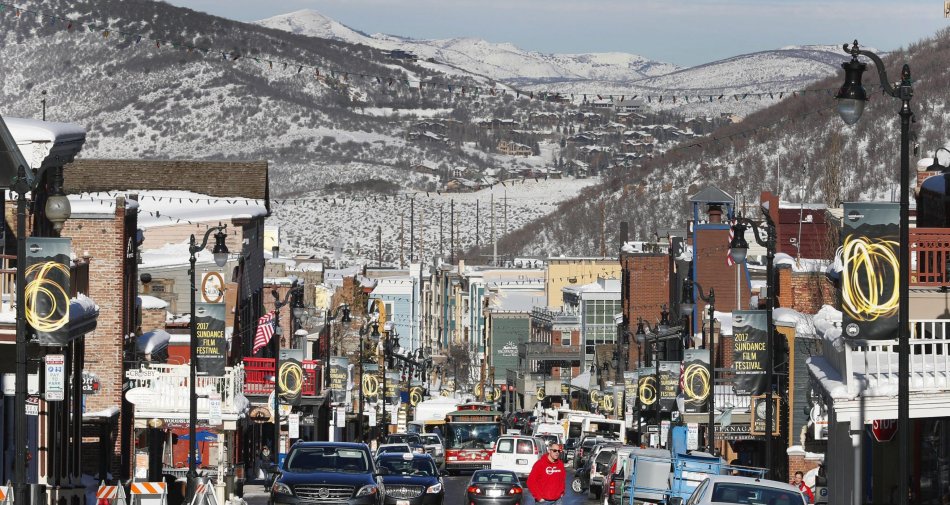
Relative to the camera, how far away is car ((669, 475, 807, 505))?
2616 cm

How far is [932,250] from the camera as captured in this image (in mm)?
35812

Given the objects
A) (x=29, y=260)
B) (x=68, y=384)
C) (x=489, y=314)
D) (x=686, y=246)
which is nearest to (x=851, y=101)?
(x=29, y=260)

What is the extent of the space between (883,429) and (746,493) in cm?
666

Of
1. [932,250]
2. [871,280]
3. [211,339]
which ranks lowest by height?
[211,339]

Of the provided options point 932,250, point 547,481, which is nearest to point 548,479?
point 547,481

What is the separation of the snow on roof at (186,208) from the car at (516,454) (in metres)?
18.8

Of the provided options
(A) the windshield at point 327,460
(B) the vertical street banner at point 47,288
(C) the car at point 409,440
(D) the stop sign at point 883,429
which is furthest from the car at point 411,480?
(C) the car at point 409,440

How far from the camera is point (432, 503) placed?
4072cm

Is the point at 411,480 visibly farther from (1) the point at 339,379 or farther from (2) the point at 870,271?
(1) the point at 339,379

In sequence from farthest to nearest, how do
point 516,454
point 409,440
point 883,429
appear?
point 409,440, point 516,454, point 883,429

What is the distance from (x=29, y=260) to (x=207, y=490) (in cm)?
653

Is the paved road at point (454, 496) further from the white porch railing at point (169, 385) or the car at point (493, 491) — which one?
the car at point (493, 491)

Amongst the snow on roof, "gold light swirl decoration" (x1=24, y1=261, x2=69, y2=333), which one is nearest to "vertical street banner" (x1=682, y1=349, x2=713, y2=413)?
the snow on roof

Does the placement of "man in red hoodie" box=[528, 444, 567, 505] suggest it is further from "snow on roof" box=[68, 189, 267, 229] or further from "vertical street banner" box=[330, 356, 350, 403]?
"vertical street banner" box=[330, 356, 350, 403]
